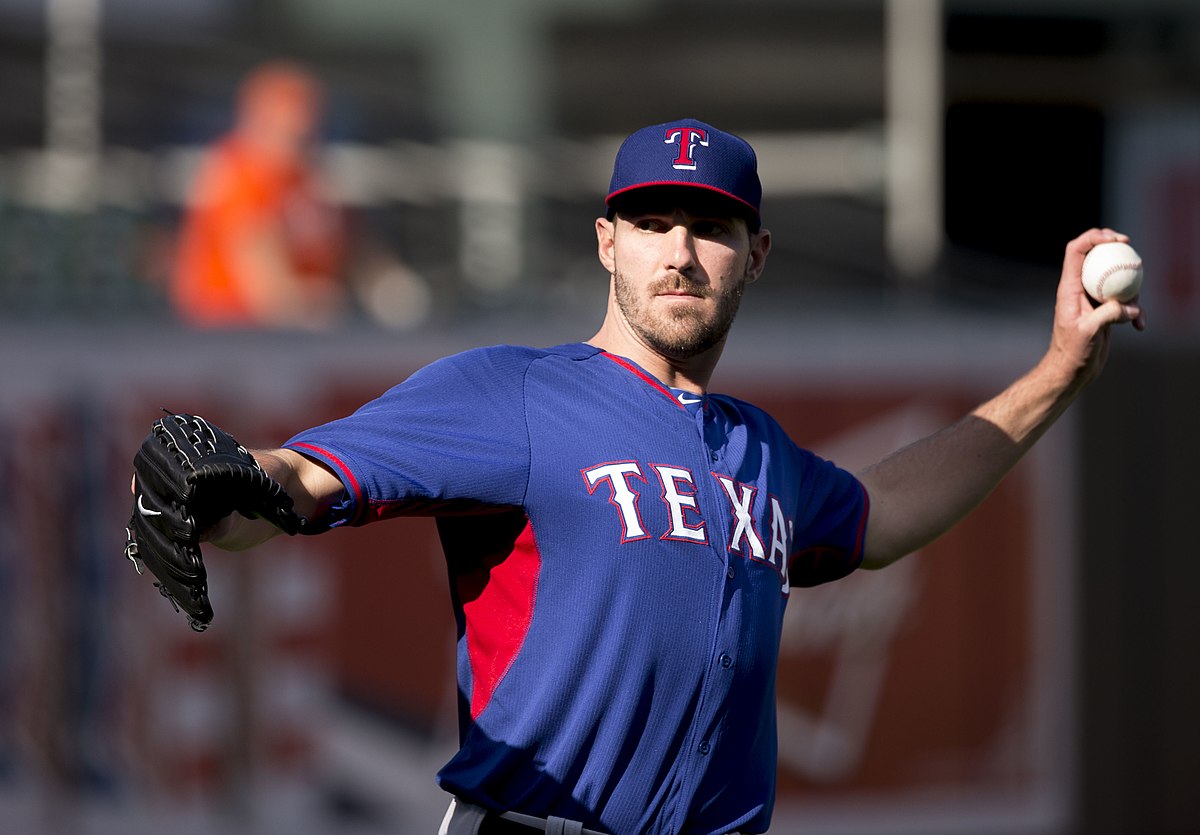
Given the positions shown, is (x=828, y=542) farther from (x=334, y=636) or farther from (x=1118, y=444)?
(x=1118, y=444)

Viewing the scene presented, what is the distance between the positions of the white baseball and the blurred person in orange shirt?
148 inches

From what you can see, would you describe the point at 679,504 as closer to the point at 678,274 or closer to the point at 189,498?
the point at 678,274

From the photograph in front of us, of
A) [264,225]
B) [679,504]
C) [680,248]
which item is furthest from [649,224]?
[264,225]

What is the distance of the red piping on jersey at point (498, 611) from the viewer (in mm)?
2713

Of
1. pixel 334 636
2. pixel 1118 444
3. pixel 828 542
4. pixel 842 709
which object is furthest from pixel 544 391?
pixel 1118 444

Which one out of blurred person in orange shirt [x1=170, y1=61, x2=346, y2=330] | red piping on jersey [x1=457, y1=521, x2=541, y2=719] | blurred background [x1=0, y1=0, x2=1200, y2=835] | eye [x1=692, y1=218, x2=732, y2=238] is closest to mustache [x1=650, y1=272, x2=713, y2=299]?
eye [x1=692, y1=218, x2=732, y2=238]

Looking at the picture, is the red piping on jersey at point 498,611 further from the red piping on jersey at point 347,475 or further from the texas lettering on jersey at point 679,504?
the red piping on jersey at point 347,475

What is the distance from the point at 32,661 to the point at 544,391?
11.9 feet

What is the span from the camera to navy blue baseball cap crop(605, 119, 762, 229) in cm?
285

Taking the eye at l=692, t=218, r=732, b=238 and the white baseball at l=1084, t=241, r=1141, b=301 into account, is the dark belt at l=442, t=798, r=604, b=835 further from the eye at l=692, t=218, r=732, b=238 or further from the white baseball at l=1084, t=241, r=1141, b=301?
the white baseball at l=1084, t=241, r=1141, b=301

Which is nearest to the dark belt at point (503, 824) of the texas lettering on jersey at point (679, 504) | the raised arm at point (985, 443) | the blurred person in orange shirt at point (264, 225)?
the texas lettering on jersey at point (679, 504)

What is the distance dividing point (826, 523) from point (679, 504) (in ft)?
1.64

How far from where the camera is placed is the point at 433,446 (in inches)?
103

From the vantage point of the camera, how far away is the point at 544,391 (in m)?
2.80
